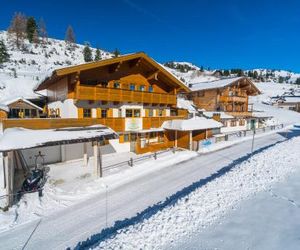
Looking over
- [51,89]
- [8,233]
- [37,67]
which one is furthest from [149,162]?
[37,67]

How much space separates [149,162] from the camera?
16.5m

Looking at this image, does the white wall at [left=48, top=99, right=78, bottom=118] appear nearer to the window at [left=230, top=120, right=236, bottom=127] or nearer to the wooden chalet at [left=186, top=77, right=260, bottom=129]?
the wooden chalet at [left=186, top=77, right=260, bottom=129]

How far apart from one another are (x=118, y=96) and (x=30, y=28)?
92.9 meters

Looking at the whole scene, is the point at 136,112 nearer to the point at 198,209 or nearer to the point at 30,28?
the point at 198,209

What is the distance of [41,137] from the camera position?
11.2 m

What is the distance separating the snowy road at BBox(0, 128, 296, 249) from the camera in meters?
7.59

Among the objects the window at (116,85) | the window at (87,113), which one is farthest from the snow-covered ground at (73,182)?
the window at (116,85)

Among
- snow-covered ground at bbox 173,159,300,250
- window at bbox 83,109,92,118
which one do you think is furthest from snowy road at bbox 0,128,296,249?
window at bbox 83,109,92,118

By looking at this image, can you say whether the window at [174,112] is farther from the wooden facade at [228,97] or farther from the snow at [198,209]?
the wooden facade at [228,97]

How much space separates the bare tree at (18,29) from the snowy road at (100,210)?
91.2 m

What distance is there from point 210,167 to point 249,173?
3262 millimetres

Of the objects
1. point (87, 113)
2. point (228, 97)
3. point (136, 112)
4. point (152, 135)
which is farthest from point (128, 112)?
point (228, 97)

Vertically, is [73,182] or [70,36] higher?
[70,36]

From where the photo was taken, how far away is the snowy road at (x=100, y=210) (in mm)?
7590
